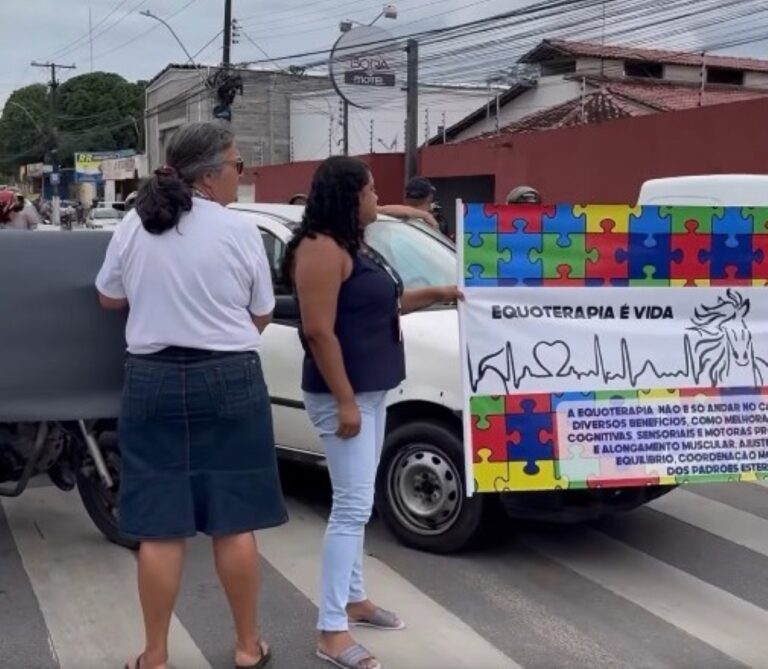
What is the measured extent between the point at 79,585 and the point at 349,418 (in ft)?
6.09

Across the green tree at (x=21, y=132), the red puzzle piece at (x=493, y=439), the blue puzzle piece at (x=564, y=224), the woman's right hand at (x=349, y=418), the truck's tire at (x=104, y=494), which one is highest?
the green tree at (x=21, y=132)

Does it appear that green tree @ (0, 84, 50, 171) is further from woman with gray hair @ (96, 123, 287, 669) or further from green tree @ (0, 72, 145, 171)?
woman with gray hair @ (96, 123, 287, 669)

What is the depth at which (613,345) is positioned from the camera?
449 cm

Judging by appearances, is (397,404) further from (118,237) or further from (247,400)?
(118,237)

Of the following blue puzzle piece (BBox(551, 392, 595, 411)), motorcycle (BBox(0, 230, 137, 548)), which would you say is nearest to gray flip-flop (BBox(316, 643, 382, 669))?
blue puzzle piece (BBox(551, 392, 595, 411))

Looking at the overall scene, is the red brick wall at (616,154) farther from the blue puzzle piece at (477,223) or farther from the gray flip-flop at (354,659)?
the gray flip-flop at (354,659)

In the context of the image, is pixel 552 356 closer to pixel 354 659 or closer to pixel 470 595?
pixel 470 595

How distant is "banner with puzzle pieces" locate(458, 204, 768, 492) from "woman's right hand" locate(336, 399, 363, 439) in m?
0.85

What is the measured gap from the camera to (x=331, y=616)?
12.5 feet

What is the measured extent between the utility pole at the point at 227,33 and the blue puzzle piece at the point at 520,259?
1140 inches

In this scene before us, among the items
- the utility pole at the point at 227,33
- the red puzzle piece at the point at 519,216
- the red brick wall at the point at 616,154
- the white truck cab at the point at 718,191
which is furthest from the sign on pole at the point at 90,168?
the red puzzle piece at the point at 519,216

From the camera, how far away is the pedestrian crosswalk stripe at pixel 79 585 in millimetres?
4031

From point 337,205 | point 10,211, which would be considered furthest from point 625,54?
point 337,205

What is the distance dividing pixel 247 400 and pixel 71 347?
1.39 m
